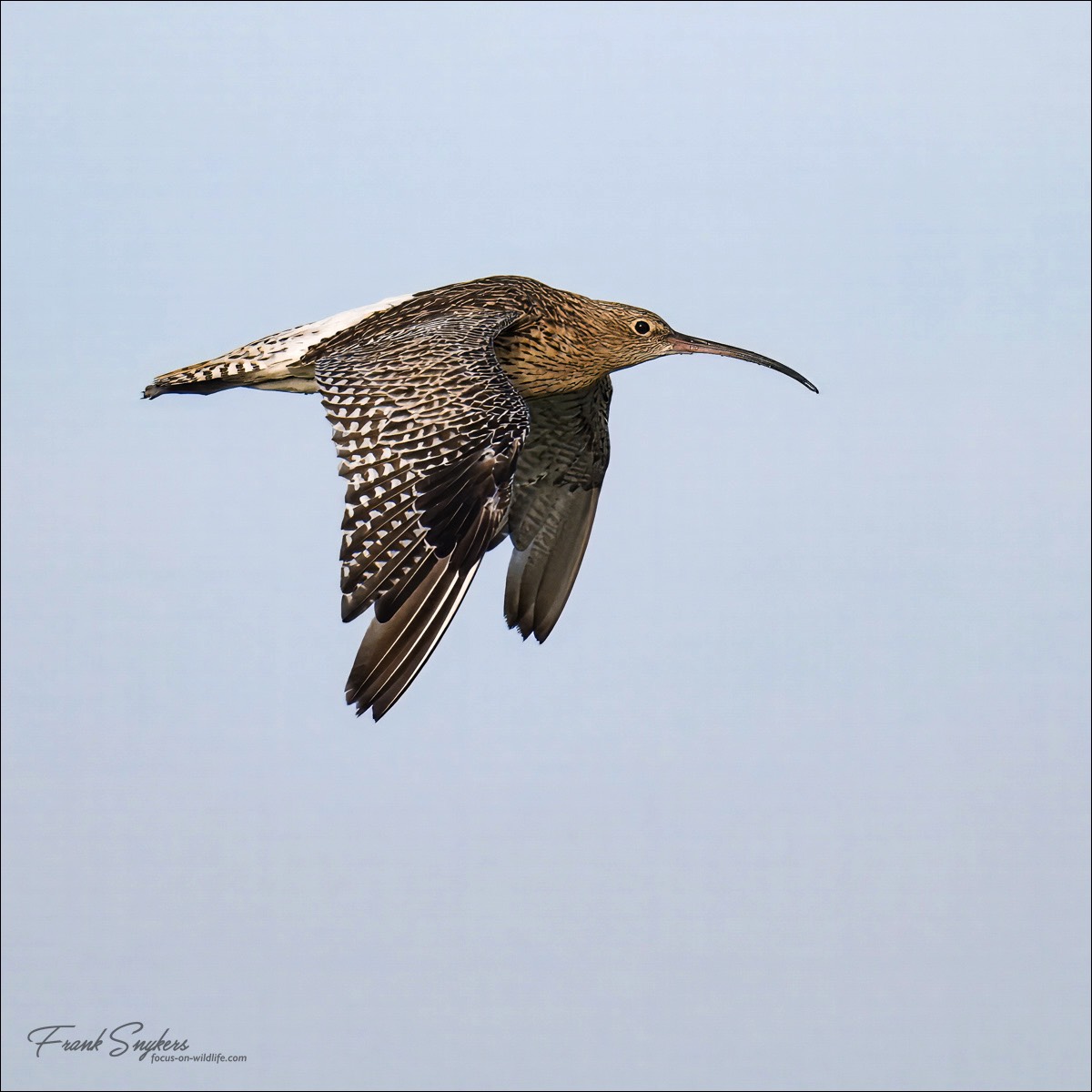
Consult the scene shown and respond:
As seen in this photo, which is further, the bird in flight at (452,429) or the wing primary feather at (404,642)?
the bird in flight at (452,429)

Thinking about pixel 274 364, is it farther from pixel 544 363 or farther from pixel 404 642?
pixel 404 642

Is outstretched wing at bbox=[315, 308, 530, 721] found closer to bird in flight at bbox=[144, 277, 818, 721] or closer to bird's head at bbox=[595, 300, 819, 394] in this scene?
bird in flight at bbox=[144, 277, 818, 721]

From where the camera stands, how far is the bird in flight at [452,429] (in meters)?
12.0

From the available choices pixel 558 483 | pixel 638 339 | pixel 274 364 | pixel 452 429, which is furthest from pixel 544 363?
pixel 452 429

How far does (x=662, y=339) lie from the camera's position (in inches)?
618

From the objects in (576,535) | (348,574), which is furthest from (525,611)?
(348,574)

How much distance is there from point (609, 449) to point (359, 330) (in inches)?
128

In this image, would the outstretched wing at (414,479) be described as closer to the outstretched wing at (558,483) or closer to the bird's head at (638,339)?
the bird's head at (638,339)

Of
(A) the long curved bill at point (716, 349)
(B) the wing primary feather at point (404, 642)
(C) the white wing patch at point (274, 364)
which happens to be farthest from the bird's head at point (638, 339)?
(B) the wing primary feather at point (404, 642)

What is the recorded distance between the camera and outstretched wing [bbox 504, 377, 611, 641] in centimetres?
1634

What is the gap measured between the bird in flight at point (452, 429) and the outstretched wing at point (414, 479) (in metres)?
0.01

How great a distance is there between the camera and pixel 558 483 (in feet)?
54.6

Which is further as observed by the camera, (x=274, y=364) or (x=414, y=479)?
(x=274, y=364)

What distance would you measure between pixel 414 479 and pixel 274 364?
8.43 ft
